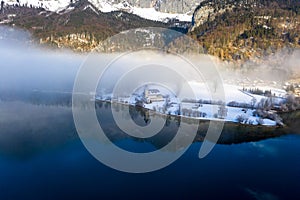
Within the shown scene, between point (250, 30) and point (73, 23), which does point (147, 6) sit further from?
point (250, 30)

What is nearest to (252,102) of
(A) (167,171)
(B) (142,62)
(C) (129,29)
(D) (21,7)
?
(B) (142,62)

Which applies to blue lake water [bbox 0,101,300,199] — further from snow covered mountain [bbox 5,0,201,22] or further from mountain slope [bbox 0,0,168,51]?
snow covered mountain [bbox 5,0,201,22]

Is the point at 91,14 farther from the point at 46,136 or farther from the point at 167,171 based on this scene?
the point at 167,171

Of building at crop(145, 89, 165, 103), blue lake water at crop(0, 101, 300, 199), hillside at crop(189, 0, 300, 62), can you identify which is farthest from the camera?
hillside at crop(189, 0, 300, 62)

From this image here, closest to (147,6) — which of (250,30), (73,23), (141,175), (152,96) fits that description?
(73,23)

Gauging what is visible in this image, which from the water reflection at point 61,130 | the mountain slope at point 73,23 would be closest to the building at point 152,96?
the water reflection at point 61,130

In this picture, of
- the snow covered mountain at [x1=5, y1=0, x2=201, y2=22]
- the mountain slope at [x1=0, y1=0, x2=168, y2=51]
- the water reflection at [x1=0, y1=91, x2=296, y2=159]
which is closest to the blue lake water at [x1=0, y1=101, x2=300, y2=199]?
the water reflection at [x1=0, y1=91, x2=296, y2=159]
